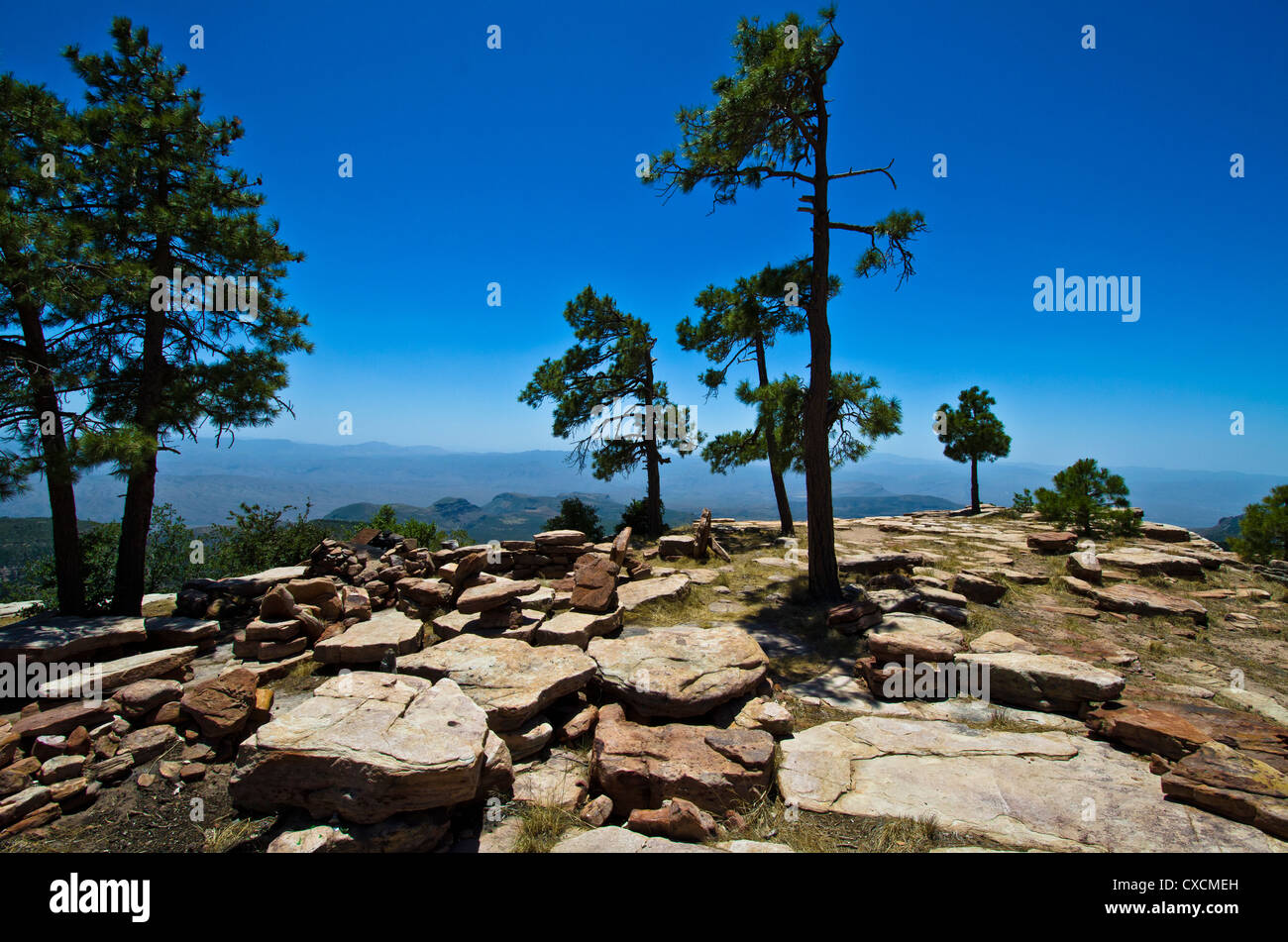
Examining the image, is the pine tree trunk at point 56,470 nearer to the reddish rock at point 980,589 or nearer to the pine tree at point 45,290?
the pine tree at point 45,290

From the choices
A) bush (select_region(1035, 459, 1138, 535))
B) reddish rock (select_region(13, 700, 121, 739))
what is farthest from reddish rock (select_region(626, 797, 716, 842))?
bush (select_region(1035, 459, 1138, 535))

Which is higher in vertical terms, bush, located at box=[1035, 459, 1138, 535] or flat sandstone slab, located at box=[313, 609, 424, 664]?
bush, located at box=[1035, 459, 1138, 535]

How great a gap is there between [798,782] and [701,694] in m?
1.34

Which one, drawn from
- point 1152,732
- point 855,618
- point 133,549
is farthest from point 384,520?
point 1152,732

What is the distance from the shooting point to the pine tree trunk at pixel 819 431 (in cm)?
973

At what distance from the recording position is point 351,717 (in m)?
4.20

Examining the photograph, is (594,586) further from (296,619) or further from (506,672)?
(296,619)

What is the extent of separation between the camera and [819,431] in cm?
998

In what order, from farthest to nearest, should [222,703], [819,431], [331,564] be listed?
[331,564] < [819,431] < [222,703]

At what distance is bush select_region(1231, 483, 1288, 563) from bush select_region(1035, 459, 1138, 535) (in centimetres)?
222

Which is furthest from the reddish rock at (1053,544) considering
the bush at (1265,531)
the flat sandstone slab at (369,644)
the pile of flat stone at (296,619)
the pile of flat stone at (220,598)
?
the pile of flat stone at (220,598)

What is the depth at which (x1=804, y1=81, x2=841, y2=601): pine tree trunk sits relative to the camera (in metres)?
9.73

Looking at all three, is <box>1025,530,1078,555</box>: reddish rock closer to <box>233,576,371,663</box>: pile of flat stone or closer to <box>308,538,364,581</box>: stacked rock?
<box>233,576,371,663</box>: pile of flat stone

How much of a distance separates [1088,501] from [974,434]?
16800 millimetres
